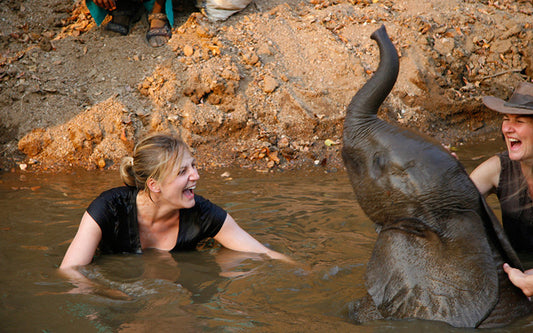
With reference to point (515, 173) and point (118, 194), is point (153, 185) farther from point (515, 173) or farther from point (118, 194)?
point (515, 173)

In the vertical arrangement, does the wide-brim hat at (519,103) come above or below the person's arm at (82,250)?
above

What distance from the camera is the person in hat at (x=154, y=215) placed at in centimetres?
414

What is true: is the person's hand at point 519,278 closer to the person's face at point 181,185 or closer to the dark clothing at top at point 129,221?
the person's face at point 181,185

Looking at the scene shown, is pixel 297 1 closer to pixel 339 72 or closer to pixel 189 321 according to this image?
pixel 339 72

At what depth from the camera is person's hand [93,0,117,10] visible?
7851 millimetres

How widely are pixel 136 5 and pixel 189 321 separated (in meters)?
6.31

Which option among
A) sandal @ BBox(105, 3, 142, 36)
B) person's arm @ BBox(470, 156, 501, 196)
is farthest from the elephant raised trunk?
sandal @ BBox(105, 3, 142, 36)

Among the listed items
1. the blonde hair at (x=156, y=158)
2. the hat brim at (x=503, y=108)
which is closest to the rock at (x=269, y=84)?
the blonde hair at (x=156, y=158)

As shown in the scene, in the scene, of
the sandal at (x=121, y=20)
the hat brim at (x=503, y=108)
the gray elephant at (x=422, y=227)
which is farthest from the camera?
the sandal at (x=121, y=20)

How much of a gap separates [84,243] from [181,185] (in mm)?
802

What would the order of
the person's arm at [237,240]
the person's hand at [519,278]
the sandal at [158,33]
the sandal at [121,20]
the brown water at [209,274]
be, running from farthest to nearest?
the sandal at [121,20]
the sandal at [158,33]
the person's arm at [237,240]
the brown water at [209,274]
the person's hand at [519,278]

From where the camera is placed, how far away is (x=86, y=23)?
8711 mm

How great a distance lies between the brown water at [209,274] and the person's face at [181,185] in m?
0.55

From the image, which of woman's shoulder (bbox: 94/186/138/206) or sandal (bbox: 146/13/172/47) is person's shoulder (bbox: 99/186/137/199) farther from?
sandal (bbox: 146/13/172/47)
